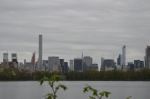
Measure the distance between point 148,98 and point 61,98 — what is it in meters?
13.0

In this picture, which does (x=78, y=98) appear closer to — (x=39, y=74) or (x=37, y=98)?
(x=37, y=98)

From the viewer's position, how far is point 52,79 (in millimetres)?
6332

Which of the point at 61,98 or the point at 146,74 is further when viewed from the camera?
the point at 146,74

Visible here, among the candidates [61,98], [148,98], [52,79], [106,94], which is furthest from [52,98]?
[148,98]

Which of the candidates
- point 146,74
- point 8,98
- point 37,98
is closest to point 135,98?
point 37,98

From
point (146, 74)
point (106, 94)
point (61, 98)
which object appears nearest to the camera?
point (106, 94)

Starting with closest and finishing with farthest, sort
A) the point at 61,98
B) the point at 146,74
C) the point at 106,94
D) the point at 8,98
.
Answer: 1. the point at 106,94
2. the point at 61,98
3. the point at 8,98
4. the point at 146,74

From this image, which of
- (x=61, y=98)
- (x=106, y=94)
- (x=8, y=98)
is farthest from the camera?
(x=8, y=98)

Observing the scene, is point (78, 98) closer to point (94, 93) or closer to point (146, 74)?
point (94, 93)

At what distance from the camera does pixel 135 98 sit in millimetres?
59562

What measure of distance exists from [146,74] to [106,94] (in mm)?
193015

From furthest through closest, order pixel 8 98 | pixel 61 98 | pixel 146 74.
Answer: pixel 146 74, pixel 8 98, pixel 61 98

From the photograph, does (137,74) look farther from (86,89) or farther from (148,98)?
(86,89)

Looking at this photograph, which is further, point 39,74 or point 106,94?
point 39,74
